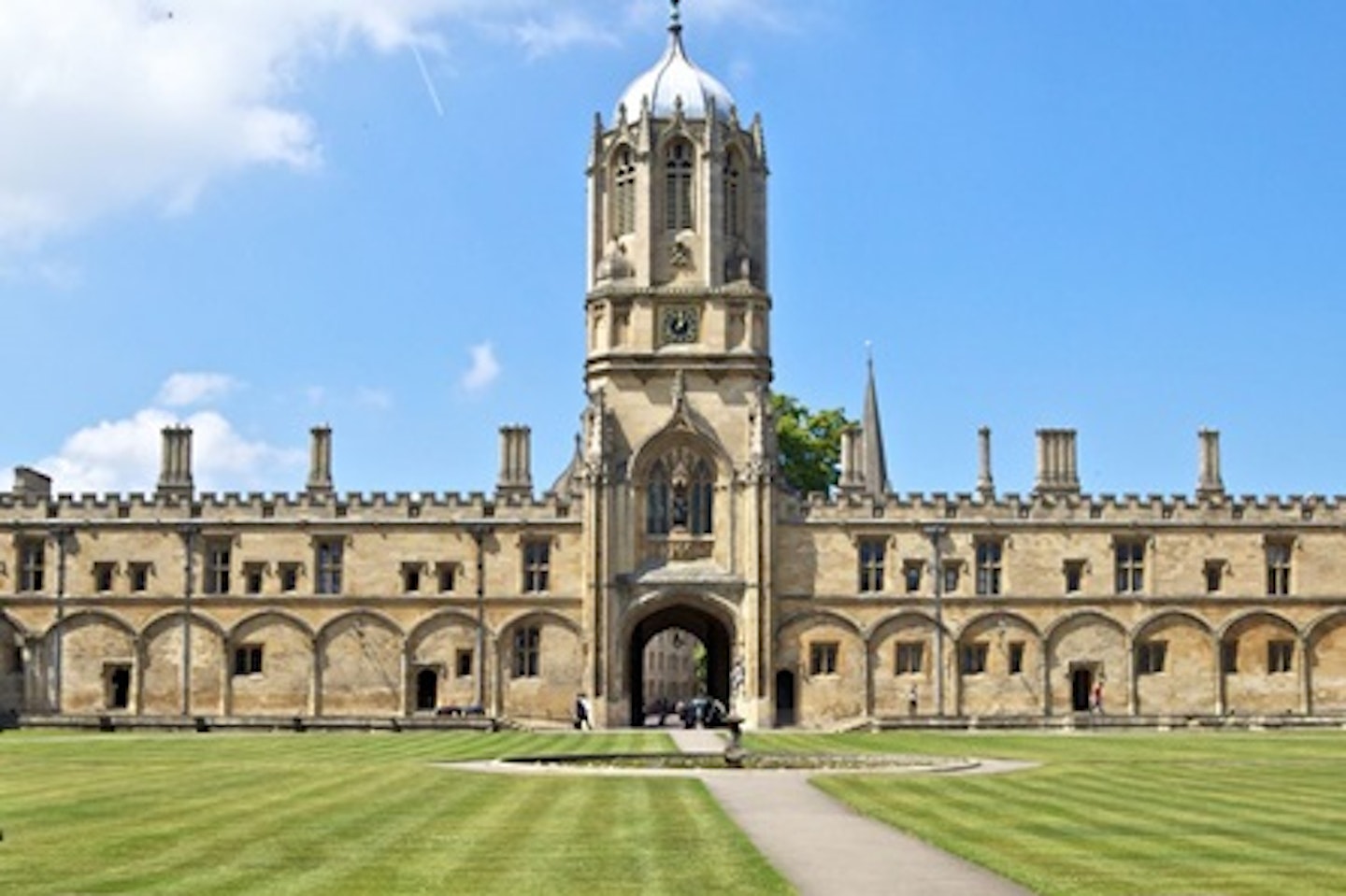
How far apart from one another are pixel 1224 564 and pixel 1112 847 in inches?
1816

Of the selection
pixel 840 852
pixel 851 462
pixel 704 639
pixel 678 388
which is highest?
pixel 678 388

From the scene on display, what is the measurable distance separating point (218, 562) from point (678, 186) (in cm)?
1926

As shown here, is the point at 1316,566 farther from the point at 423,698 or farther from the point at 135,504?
the point at 135,504

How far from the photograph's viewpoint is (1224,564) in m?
63.5

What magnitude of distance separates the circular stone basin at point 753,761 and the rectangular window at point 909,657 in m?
24.3

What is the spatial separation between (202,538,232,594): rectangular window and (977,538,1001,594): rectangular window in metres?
23.9

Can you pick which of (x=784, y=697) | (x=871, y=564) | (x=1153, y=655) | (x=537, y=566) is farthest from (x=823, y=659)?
(x=1153, y=655)

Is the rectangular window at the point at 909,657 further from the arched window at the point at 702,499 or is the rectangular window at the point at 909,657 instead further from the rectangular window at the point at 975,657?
the arched window at the point at 702,499

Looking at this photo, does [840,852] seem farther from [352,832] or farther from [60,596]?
[60,596]

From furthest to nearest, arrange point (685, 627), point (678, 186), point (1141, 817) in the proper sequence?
point (685, 627) < point (678, 186) < point (1141, 817)

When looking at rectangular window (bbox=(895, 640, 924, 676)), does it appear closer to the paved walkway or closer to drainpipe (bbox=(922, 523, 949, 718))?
drainpipe (bbox=(922, 523, 949, 718))

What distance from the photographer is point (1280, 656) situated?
63.3 m

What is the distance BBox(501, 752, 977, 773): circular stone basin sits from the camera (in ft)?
112

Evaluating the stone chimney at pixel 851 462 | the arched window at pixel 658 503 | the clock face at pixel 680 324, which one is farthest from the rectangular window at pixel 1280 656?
the clock face at pixel 680 324
